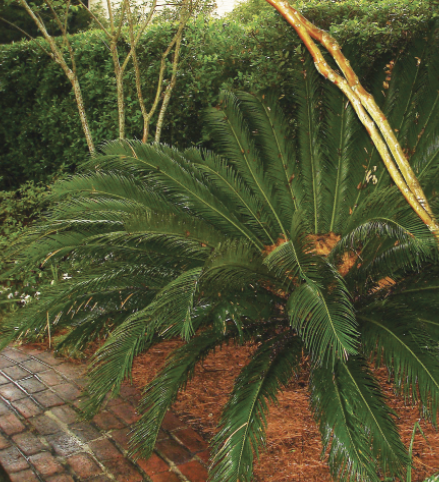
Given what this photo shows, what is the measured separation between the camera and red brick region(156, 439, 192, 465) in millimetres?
2893

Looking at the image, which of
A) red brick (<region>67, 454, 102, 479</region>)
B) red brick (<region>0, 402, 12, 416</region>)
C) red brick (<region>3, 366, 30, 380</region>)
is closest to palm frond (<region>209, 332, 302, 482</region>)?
red brick (<region>67, 454, 102, 479</region>)

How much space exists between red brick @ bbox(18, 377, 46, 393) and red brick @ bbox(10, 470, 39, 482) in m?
0.97

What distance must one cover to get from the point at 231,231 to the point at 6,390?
195 centimetres

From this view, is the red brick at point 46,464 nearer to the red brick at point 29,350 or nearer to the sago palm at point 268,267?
the sago palm at point 268,267

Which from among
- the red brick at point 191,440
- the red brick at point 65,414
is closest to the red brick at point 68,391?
the red brick at point 65,414

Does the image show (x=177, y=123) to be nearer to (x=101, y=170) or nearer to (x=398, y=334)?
(x=101, y=170)

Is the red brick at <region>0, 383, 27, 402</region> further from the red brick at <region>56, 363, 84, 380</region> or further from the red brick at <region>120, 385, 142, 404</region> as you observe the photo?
the red brick at <region>120, 385, 142, 404</region>

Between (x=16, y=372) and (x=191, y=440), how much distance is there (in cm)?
168

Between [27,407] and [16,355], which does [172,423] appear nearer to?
[27,407]

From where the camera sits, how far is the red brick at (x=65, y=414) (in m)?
3.32

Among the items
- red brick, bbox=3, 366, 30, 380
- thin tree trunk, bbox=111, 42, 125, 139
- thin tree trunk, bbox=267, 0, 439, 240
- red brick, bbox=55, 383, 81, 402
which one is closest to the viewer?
thin tree trunk, bbox=267, 0, 439, 240

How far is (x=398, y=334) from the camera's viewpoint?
9.02ft

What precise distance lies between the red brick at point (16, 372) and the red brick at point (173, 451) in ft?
4.78

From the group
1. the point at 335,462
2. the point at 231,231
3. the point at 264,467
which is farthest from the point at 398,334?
the point at 231,231
